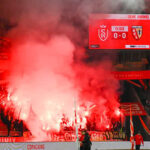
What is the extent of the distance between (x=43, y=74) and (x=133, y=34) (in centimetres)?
223

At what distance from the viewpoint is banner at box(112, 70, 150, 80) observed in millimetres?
6910

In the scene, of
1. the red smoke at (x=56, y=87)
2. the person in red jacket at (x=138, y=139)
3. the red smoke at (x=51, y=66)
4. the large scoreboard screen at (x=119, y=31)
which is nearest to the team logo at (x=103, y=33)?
the large scoreboard screen at (x=119, y=31)

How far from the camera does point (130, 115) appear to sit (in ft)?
22.6

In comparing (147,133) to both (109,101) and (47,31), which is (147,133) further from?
(47,31)

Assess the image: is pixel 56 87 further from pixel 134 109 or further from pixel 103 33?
pixel 134 109

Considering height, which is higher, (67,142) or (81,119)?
(81,119)

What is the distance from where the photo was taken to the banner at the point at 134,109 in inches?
271

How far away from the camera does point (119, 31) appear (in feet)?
22.7

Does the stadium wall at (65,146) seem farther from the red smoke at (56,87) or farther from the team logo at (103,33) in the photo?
the team logo at (103,33)

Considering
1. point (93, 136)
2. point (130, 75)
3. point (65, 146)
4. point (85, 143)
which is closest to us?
point (85, 143)

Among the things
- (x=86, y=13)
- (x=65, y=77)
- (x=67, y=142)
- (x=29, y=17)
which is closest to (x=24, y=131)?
(x=67, y=142)

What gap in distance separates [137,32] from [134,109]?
174cm

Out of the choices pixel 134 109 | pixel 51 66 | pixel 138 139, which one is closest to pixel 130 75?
pixel 134 109

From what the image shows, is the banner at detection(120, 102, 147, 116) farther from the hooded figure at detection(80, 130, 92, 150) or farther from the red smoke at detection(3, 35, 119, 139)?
the hooded figure at detection(80, 130, 92, 150)
